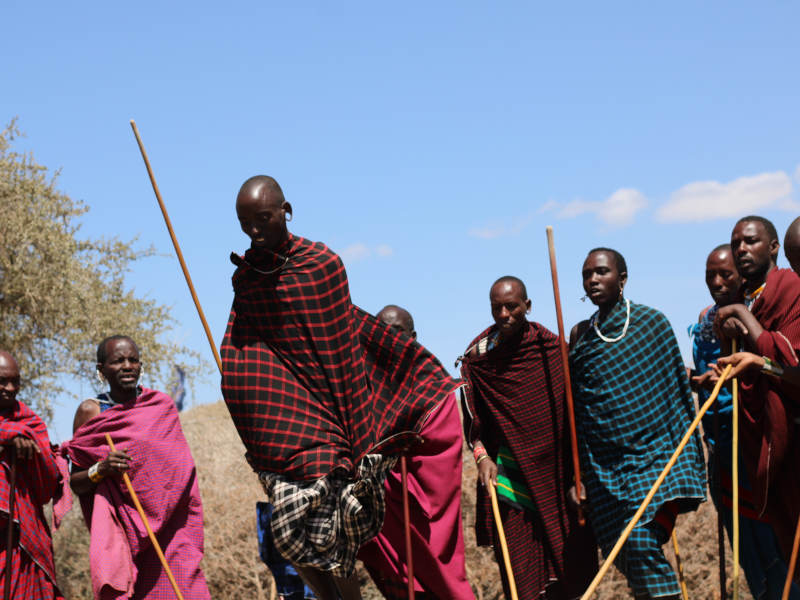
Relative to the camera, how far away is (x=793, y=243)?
6004 mm

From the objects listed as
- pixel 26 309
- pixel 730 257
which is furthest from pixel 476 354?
pixel 26 309

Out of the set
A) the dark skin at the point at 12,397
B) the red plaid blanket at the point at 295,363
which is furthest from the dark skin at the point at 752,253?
the dark skin at the point at 12,397

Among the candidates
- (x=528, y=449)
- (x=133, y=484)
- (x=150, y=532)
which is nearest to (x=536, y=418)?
(x=528, y=449)

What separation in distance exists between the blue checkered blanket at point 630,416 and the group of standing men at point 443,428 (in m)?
0.01

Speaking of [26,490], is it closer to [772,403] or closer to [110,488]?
[110,488]

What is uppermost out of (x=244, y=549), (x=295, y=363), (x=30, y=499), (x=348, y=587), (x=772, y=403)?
(x=295, y=363)

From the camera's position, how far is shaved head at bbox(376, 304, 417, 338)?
8.28m

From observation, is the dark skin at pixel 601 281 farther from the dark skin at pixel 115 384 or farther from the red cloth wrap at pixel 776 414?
the dark skin at pixel 115 384

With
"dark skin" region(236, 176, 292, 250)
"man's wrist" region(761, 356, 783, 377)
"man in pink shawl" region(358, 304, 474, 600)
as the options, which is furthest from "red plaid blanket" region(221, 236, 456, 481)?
"man's wrist" region(761, 356, 783, 377)

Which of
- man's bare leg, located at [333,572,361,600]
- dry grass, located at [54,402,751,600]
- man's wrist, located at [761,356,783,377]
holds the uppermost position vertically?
man's wrist, located at [761,356,783,377]

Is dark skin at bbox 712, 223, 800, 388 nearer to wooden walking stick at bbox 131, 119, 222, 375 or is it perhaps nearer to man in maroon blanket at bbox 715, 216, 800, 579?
man in maroon blanket at bbox 715, 216, 800, 579

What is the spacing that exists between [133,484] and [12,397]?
1119 millimetres

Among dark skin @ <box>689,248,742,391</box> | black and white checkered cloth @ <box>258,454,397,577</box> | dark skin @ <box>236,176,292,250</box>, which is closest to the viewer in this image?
black and white checkered cloth @ <box>258,454,397,577</box>

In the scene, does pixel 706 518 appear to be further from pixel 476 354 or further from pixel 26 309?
pixel 26 309
